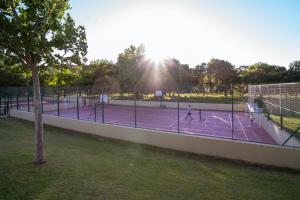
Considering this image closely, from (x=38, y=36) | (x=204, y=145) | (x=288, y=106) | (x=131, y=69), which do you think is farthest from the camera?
(x=131, y=69)

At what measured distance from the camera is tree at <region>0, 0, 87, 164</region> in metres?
6.74

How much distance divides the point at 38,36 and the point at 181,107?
26.2m

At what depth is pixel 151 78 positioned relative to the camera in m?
42.5

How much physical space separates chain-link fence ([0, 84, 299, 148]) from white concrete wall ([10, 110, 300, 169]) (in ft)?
2.63

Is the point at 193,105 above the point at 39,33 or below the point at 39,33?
below

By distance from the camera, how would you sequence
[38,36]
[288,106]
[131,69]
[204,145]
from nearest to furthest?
[38,36] < [204,145] < [288,106] < [131,69]

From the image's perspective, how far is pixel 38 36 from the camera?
7.10 metres

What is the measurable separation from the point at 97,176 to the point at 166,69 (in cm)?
3682

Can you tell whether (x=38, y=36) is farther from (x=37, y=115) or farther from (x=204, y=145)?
(x=204, y=145)

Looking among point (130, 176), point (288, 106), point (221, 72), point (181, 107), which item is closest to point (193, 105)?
point (181, 107)

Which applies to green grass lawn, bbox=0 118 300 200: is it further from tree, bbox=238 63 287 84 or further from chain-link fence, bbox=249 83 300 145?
tree, bbox=238 63 287 84

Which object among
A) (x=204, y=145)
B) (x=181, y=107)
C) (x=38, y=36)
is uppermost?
(x=38, y=36)

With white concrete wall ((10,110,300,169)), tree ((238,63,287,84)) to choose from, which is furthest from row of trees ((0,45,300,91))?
white concrete wall ((10,110,300,169))

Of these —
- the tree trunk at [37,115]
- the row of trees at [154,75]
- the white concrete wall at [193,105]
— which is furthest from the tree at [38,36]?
the row of trees at [154,75]
